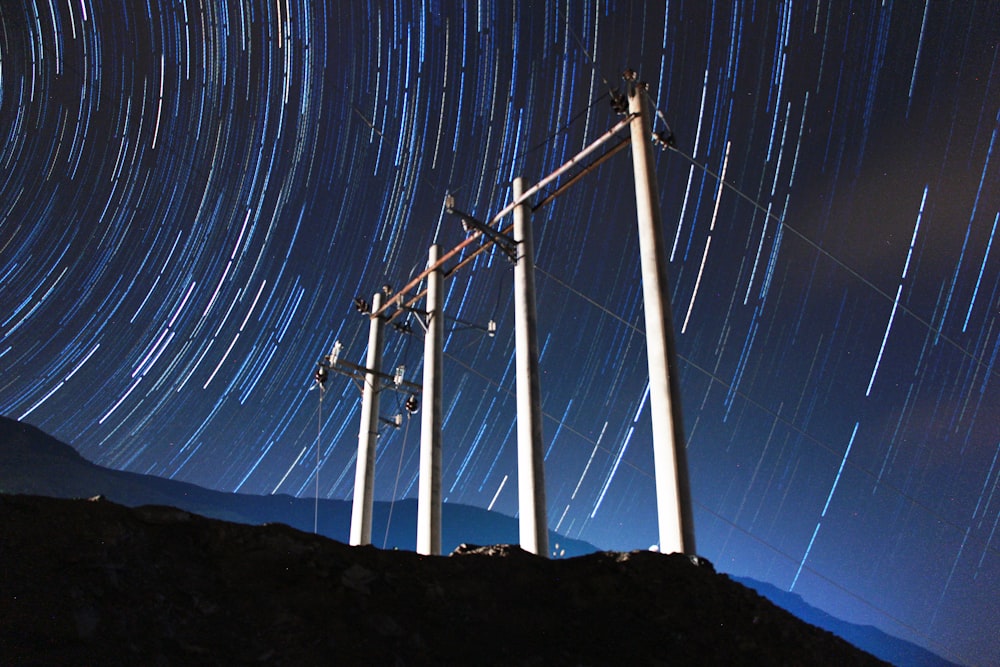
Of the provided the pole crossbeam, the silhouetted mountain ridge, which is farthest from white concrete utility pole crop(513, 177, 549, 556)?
the silhouetted mountain ridge

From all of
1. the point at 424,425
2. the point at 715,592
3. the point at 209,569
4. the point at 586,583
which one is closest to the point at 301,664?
the point at 209,569

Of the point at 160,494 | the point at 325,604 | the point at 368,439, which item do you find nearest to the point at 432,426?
the point at 368,439

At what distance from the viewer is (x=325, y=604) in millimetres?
4207

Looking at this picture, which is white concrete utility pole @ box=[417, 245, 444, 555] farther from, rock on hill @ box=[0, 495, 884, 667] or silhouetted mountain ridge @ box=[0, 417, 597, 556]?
silhouetted mountain ridge @ box=[0, 417, 597, 556]

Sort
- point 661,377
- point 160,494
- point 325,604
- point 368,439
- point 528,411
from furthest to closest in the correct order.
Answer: point 160,494, point 368,439, point 528,411, point 661,377, point 325,604

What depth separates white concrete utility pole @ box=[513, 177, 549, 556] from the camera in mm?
→ 10055

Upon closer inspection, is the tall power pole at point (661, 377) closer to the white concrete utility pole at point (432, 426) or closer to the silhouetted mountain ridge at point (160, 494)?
the white concrete utility pole at point (432, 426)

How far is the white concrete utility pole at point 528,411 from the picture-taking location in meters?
10.1

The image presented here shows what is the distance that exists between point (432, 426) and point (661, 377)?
22.5ft

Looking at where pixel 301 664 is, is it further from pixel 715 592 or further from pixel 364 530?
pixel 364 530

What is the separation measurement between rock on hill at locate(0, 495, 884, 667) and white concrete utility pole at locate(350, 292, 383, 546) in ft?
35.8

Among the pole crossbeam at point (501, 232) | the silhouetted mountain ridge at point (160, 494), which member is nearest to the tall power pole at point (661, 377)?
the pole crossbeam at point (501, 232)

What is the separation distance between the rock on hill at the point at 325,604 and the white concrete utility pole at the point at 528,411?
430 cm

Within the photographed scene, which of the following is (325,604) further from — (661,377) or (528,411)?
(528,411)
